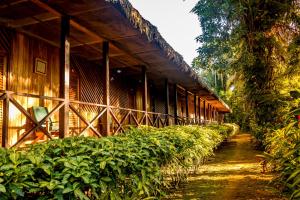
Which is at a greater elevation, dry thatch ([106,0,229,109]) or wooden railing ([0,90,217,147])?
dry thatch ([106,0,229,109])

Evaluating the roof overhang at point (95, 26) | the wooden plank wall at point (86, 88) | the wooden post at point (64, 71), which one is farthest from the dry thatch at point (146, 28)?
the wooden plank wall at point (86, 88)

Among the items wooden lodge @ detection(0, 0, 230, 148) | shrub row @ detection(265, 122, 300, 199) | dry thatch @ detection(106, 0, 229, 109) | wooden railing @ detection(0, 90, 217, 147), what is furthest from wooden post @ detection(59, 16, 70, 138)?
shrub row @ detection(265, 122, 300, 199)

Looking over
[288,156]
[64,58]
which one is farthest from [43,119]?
[288,156]

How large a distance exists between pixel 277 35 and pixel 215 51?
932 centimetres

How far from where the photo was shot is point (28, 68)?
6738mm

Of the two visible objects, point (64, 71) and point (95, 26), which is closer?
point (64, 71)

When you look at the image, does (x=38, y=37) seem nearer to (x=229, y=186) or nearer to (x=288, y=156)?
(x=229, y=186)

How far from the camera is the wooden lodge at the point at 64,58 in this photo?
4902mm

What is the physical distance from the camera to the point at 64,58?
5.15 meters


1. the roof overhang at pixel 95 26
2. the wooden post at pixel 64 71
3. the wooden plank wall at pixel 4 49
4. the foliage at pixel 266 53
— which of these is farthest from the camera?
the foliage at pixel 266 53

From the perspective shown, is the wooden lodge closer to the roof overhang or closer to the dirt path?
the roof overhang

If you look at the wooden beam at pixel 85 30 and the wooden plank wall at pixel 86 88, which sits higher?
the wooden beam at pixel 85 30

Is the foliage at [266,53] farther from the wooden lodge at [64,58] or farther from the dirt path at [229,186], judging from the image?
the wooden lodge at [64,58]

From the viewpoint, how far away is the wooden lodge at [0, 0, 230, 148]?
4.90 metres
